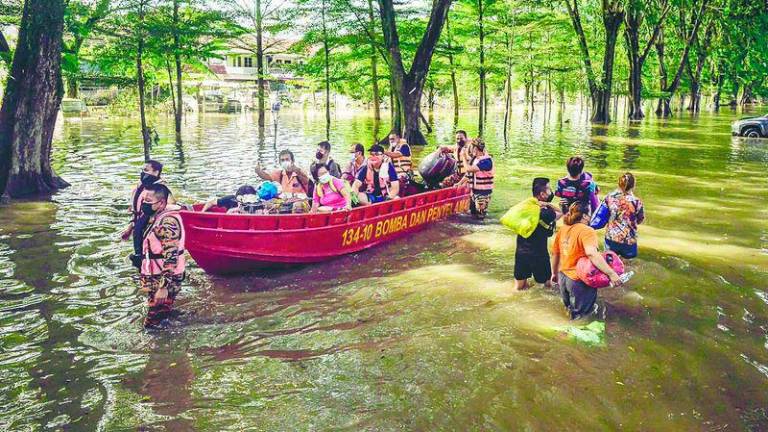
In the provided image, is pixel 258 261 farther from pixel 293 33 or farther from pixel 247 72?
pixel 247 72

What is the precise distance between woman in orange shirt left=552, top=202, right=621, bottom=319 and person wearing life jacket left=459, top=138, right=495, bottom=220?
4.97 metres

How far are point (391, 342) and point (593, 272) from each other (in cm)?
238

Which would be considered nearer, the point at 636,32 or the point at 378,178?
the point at 378,178

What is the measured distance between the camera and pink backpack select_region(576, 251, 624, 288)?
6441 millimetres

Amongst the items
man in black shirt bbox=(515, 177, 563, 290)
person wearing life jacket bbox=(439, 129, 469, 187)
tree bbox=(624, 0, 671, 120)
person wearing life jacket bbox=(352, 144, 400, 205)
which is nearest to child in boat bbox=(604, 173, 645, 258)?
man in black shirt bbox=(515, 177, 563, 290)

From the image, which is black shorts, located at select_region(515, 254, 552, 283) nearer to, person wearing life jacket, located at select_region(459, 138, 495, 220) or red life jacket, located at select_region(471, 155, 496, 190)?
person wearing life jacket, located at select_region(459, 138, 495, 220)

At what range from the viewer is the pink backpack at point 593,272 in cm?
644

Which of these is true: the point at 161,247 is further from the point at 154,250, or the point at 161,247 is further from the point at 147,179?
the point at 147,179

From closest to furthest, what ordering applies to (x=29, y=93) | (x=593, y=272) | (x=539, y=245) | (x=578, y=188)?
(x=593, y=272) < (x=539, y=245) < (x=578, y=188) < (x=29, y=93)

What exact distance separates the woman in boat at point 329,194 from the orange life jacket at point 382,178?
1.94 meters

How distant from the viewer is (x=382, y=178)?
1179 centimetres

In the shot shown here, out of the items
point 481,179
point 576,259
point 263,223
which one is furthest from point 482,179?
point 576,259

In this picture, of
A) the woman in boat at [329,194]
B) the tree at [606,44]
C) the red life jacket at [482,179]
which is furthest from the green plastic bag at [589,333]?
the tree at [606,44]

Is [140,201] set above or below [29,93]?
below
